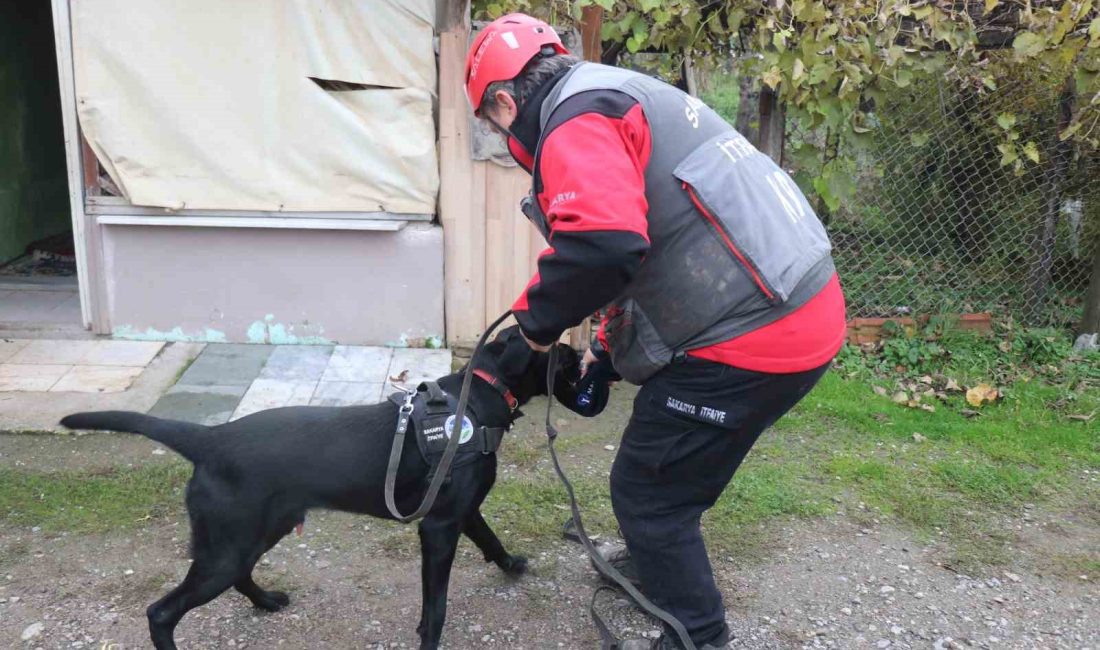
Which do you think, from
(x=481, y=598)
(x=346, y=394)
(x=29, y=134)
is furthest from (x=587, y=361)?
(x=29, y=134)

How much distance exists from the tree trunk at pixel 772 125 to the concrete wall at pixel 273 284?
219 centimetres

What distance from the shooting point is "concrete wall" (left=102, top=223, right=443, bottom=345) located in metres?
5.18

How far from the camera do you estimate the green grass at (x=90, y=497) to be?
357cm

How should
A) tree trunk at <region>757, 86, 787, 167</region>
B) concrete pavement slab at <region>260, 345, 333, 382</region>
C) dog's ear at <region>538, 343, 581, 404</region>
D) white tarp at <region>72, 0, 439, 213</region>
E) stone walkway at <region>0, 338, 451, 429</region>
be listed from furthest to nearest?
tree trunk at <region>757, 86, 787, 167</region> < concrete pavement slab at <region>260, 345, 333, 382</region> < white tarp at <region>72, 0, 439, 213</region> < stone walkway at <region>0, 338, 451, 429</region> < dog's ear at <region>538, 343, 581, 404</region>

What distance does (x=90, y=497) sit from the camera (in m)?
3.75

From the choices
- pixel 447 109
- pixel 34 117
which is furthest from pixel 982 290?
pixel 34 117

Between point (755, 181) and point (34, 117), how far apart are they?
24.6 ft

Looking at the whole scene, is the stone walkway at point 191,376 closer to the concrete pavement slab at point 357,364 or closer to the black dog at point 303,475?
the concrete pavement slab at point 357,364

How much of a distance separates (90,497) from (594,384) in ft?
7.74

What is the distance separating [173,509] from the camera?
3693mm

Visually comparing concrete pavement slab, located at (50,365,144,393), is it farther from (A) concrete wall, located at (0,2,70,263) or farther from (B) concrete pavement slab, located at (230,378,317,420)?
(A) concrete wall, located at (0,2,70,263)

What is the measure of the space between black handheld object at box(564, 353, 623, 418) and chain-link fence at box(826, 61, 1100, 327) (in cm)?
367

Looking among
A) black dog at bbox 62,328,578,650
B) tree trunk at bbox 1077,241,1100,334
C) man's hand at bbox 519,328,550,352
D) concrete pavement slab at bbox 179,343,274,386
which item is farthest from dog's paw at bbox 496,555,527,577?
tree trunk at bbox 1077,241,1100,334

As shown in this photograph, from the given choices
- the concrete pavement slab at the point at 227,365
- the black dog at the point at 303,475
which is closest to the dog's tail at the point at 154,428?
the black dog at the point at 303,475
